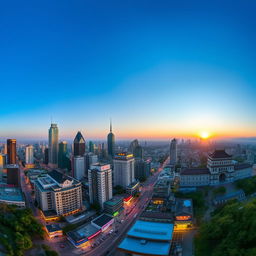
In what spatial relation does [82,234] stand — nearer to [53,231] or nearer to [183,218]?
[53,231]

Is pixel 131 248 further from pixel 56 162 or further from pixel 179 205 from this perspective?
pixel 56 162

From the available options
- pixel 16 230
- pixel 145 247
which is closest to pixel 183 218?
pixel 145 247

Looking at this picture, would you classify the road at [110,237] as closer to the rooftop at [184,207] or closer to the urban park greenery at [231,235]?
the rooftop at [184,207]

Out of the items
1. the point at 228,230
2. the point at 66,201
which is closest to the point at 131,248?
the point at 228,230

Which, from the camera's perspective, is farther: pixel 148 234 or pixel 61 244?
pixel 61 244

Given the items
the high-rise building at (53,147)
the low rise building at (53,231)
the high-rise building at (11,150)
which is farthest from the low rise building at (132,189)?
the high-rise building at (53,147)
